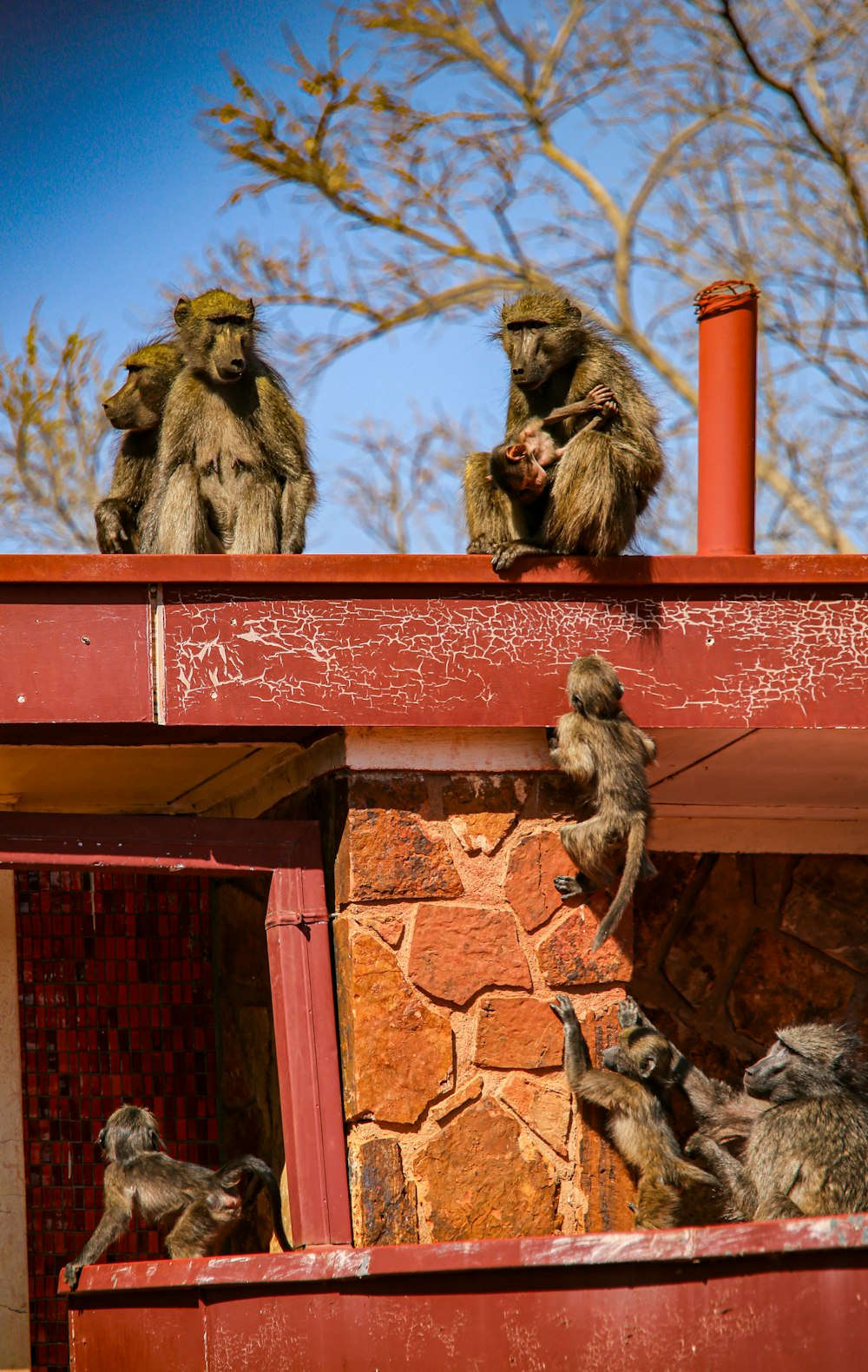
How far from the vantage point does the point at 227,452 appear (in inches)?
222

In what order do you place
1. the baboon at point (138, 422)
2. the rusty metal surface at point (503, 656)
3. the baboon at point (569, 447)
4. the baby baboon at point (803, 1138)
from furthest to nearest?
the baboon at point (138, 422)
the baboon at point (569, 447)
the rusty metal surface at point (503, 656)
the baby baboon at point (803, 1138)

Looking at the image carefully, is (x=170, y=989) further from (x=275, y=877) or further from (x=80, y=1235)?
(x=275, y=877)

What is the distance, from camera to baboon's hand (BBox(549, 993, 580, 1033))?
457cm

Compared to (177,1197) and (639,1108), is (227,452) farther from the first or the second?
(639,1108)

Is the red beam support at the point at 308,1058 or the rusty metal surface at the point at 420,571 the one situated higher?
the rusty metal surface at the point at 420,571

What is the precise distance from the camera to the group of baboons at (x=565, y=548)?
4.49 m

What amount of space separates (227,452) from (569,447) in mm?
1242

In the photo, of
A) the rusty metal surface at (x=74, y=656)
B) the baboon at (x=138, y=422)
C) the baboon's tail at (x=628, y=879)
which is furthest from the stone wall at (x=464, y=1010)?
the baboon at (x=138, y=422)

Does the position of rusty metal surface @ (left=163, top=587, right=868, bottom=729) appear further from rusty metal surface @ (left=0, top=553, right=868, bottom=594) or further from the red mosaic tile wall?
the red mosaic tile wall

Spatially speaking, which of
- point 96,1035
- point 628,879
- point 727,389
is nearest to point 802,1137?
point 628,879

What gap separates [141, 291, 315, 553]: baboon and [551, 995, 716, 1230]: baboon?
6.54 ft

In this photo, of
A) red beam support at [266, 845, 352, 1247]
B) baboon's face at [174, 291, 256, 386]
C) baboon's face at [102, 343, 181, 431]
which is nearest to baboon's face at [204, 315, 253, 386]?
baboon's face at [174, 291, 256, 386]

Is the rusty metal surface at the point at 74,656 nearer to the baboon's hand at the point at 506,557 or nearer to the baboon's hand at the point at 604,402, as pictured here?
the baboon's hand at the point at 506,557

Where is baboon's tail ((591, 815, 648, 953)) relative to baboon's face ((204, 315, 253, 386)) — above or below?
below
